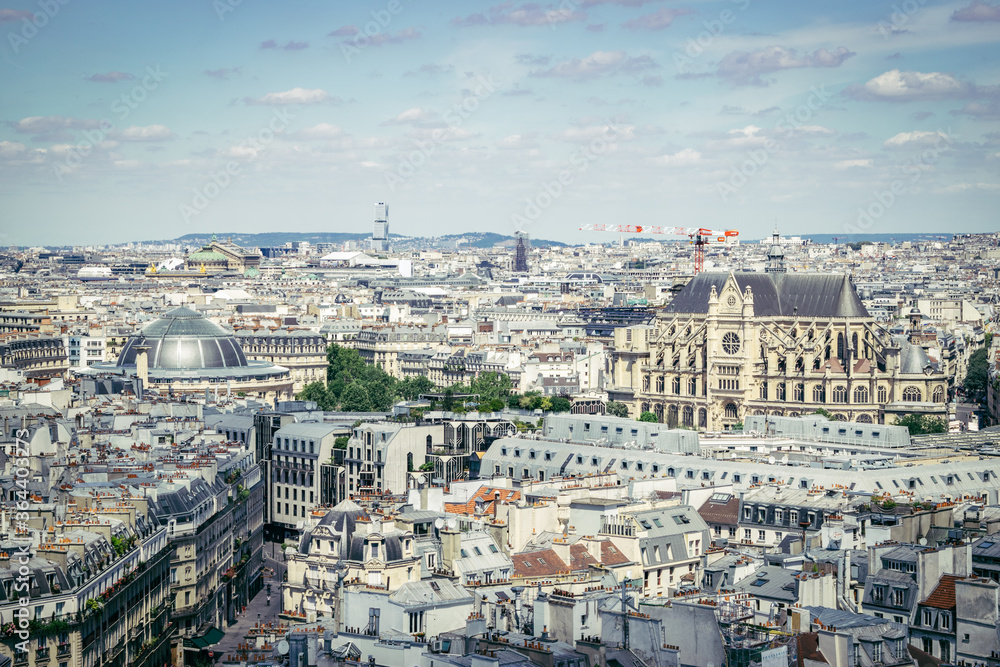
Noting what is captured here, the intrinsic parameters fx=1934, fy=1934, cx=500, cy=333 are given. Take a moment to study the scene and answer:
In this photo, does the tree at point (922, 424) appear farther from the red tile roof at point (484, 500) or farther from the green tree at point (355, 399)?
the red tile roof at point (484, 500)

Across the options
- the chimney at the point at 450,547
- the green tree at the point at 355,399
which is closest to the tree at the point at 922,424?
the green tree at the point at 355,399

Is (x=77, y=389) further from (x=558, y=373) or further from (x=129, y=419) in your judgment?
(x=558, y=373)

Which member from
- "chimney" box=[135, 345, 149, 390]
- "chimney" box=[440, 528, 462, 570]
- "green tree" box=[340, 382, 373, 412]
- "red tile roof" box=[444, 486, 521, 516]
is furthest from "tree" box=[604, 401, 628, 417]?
"chimney" box=[440, 528, 462, 570]

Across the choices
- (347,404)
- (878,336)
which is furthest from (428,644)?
(878,336)

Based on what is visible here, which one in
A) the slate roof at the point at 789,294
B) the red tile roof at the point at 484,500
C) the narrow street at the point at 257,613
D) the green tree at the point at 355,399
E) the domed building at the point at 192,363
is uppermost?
the slate roof at the point at 789,294

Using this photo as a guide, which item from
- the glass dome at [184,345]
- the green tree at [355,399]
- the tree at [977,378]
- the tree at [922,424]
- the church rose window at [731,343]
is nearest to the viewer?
the tree at [922,424]
